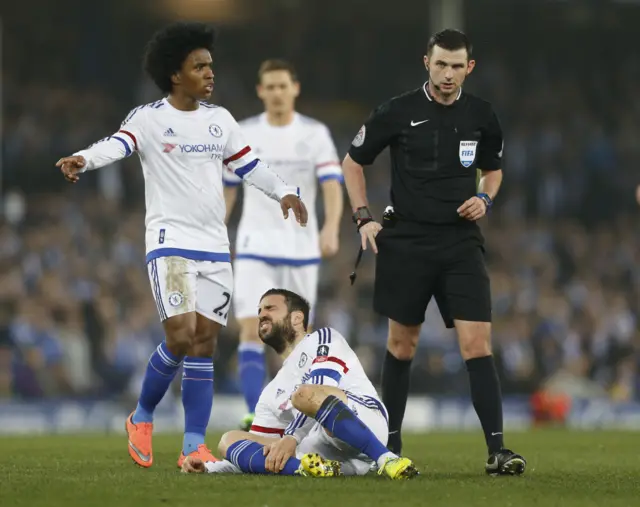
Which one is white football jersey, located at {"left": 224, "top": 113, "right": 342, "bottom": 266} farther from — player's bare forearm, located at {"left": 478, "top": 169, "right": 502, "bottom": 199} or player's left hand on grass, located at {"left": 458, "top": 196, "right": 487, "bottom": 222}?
player's left hand on grass, located at {"left": 458, "top": 196, "right": 487, "bottom": 222}

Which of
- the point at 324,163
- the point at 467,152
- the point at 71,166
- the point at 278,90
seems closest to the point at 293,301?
the point at 467,152

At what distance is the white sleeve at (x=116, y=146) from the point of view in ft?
23.0

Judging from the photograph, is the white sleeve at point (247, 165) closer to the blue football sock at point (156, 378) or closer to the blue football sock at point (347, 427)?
the blue football sock at point (156, 378)

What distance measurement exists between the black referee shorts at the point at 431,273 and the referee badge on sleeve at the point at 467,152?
1.22ft

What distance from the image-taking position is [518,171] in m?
24.1

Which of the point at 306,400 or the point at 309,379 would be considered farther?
the point at 309,379

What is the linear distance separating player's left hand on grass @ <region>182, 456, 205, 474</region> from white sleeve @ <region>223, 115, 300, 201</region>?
61.6 inches

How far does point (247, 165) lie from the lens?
24.8 feet

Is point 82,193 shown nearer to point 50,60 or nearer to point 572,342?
point 50,60

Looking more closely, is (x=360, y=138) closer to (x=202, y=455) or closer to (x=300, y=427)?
(x=300, y=427)

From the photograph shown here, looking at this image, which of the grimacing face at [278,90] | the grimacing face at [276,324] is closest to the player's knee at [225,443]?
the grimacing face at [276,324]

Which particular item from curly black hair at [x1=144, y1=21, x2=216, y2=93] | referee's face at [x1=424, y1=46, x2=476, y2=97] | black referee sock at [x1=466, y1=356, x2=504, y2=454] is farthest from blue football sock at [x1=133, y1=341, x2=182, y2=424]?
referee's face at [x1=424, y1=46, x2=476, y2=97]

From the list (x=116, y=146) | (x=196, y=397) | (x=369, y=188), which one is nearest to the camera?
(x=116, y=146)

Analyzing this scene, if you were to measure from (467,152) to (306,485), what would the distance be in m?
2.24
